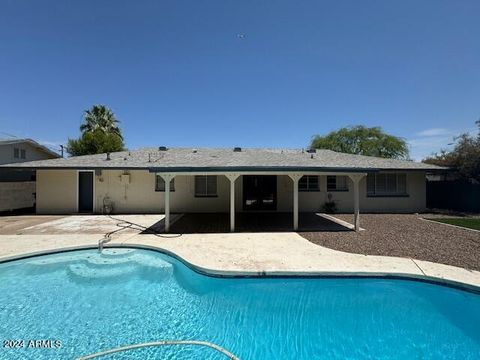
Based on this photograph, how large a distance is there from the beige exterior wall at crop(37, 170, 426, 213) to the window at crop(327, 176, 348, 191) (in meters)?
0.25

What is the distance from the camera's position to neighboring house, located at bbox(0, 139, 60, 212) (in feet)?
47.8

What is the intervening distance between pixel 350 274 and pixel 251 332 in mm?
2715

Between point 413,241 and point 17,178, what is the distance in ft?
71.1

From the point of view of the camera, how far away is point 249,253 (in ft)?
22.1

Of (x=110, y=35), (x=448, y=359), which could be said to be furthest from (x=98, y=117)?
(x=448, y=359)

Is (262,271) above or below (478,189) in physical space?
below

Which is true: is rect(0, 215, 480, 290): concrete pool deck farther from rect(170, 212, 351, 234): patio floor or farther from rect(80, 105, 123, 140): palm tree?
rect(80, 105, 123, 140): palm tree

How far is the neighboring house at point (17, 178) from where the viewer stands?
47.8ft

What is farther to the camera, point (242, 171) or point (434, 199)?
point (434, 199)

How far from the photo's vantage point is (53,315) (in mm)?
4324

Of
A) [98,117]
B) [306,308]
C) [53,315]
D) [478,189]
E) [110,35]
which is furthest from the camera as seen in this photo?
[98,117]

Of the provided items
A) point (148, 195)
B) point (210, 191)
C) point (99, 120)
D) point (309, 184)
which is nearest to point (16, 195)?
point (148, 195)

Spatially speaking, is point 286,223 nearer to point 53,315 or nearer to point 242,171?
point 242,171

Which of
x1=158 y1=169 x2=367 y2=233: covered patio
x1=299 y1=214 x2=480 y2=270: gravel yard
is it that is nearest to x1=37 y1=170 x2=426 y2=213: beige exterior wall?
x1=158 y1=169 x2=367 y2=233: covered patio
